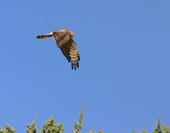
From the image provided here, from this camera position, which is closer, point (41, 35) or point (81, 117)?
point (81, 117)

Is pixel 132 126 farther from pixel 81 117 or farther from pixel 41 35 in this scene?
pixel 41 35

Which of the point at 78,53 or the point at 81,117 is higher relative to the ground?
the point at 78,53

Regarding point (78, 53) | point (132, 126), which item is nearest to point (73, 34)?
point (78, 53)

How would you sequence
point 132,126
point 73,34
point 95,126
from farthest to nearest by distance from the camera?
point 73,34 → point 132,126 → point 95,126

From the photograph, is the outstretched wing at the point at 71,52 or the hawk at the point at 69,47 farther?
the outstretched wing at the point at 71,52

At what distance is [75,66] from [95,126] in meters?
3.75

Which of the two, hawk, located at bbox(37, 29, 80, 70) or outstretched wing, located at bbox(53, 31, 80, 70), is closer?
hawk, located at bbox(37, 29, 80, 70)

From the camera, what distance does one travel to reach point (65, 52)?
589 inches

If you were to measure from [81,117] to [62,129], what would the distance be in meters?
1.77

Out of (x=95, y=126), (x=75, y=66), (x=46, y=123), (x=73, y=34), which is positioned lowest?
(x=95, y=126)

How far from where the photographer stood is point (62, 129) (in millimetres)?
14211

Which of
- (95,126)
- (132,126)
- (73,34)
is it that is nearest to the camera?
(95,126)

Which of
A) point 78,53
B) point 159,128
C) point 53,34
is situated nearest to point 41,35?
point 53,34

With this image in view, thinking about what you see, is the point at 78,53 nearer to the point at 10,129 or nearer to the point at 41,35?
the point at 41,35
